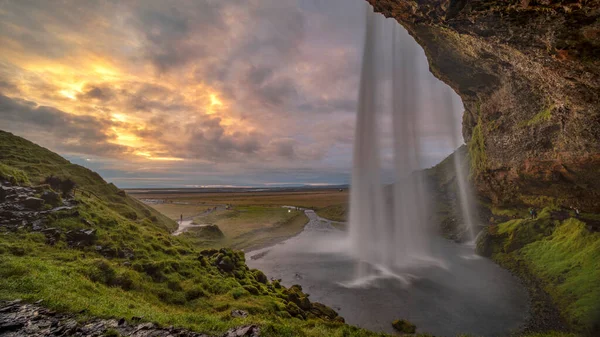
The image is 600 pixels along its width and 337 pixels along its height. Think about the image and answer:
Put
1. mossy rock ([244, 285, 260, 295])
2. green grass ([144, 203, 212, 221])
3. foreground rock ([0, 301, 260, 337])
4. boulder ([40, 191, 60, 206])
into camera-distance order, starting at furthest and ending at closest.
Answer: green grass ([144, 203, 212, 221]), boulder ([40, 191, 60, 206]), mossy rock ([244, 285, 260, 295]), foreground rock ([0, 301, 260, 337])

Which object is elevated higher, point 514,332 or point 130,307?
point 130,307

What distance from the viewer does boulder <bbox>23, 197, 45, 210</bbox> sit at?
20.9 meters

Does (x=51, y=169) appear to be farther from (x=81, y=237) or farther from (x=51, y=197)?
(x=81, y=237)

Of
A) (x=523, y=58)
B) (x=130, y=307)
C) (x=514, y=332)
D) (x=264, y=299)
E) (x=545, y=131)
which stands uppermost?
(x=523, y=58)

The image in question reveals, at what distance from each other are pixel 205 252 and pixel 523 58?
32951 millimetres

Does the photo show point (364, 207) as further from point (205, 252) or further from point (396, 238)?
point (205, 252)

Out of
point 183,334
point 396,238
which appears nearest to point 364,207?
point 396,238

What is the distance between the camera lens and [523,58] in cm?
1852

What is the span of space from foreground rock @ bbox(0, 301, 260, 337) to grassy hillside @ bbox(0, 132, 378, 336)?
0.50m

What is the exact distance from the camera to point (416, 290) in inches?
1048

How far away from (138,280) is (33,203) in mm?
14049

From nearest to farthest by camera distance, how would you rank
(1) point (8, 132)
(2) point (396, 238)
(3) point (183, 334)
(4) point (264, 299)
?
(3) point (183, 334) < (4) point (264, 299) < (1) point (8, 132) < (2) point (396, 238)

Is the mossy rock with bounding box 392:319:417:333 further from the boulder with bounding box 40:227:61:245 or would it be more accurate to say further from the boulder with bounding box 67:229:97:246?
the boulder with bounding box 40:227:61:245

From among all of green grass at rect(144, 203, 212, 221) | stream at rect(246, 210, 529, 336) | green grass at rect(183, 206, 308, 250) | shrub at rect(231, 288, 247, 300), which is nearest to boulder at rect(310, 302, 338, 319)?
stream at rect(246, 210, 529, 336)
